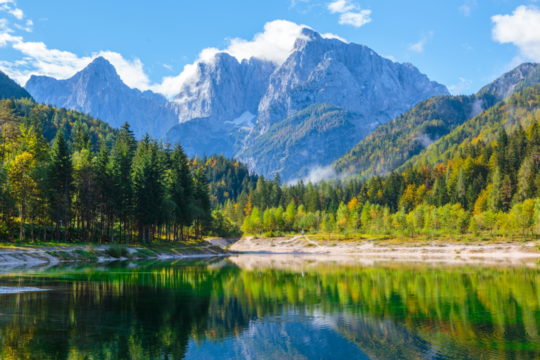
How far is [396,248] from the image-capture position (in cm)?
11131

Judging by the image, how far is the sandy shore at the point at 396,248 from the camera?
3654 inches

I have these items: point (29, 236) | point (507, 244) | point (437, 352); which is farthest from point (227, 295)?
point (507, 244)

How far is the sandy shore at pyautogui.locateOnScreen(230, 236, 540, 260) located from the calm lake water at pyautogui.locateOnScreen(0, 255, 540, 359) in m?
61.6

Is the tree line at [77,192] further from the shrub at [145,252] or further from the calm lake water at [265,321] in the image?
the calm lake water at [265,321]

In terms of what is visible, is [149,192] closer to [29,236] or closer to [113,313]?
[29,236]

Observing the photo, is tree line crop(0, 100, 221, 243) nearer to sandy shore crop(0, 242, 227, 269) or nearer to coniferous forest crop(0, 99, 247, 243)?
coniferous forest crop(0, 99, 247, 243)

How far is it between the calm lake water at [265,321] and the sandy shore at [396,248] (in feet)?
→ 202

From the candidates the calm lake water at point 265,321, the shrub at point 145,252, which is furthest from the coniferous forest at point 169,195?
the calm lake water at point 265,321

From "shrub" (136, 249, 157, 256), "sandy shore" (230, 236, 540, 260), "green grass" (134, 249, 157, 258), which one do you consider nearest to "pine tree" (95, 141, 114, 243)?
"green grass" (134, 249, 157, 258)

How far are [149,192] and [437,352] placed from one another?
74593mm

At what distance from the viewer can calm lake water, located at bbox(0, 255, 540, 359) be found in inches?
663

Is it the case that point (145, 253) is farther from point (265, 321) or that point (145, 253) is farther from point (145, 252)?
point (265, 321)

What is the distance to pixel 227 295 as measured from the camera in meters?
32.4

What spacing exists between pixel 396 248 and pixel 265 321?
314 feet
